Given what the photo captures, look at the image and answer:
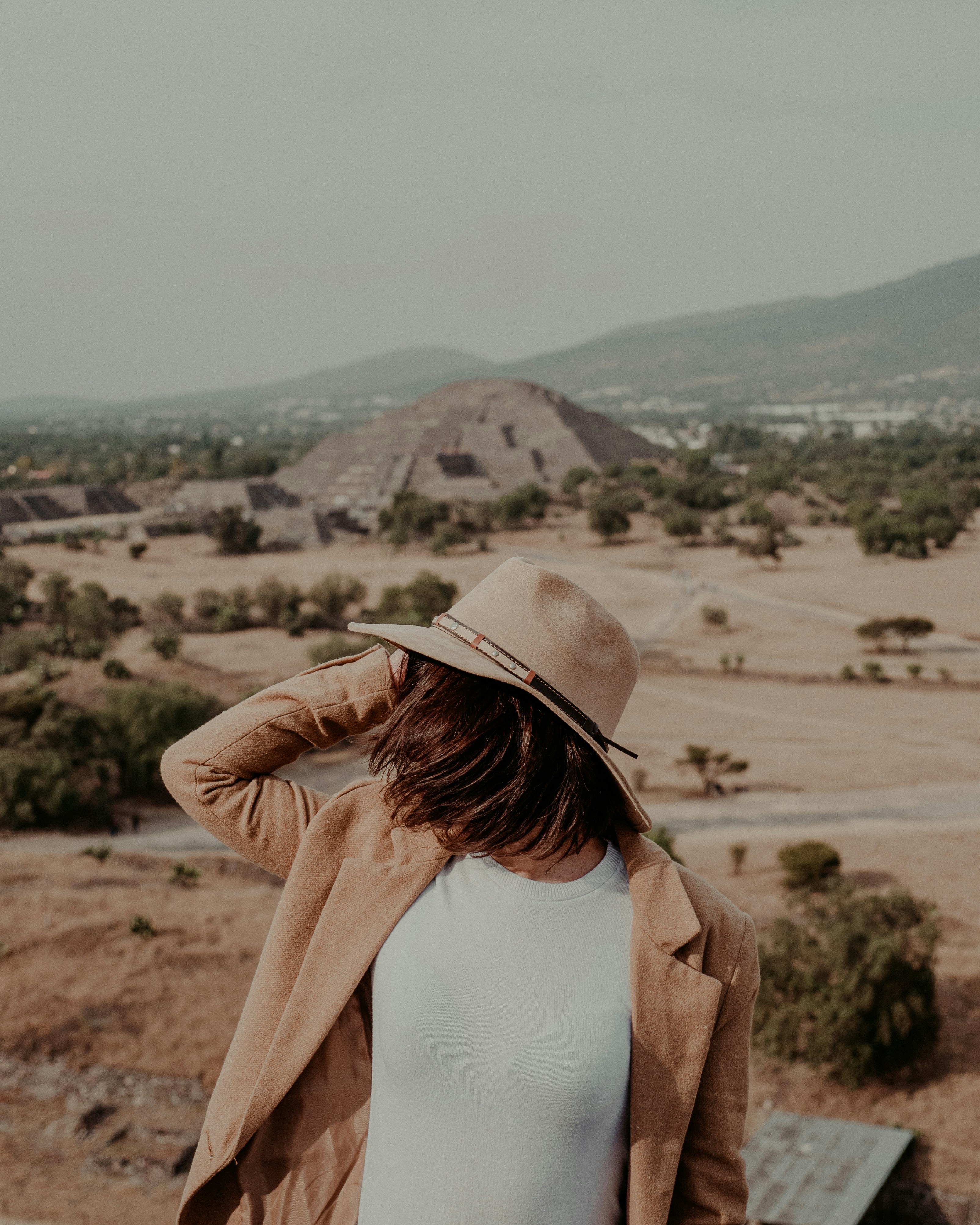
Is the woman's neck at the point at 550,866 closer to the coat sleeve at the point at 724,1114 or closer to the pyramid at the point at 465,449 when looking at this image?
the coat sleeve at the point at 724,1114

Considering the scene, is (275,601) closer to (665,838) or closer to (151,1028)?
(665,838)

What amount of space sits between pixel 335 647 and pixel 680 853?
1175cm

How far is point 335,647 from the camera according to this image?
975 inches

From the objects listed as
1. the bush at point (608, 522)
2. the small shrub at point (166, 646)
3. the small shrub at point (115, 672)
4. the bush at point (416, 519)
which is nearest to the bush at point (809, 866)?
the small shrub at point (115, 672)

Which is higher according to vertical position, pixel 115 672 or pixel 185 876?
pixel 115 672

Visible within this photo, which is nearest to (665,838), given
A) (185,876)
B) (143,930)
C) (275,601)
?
(185,876)

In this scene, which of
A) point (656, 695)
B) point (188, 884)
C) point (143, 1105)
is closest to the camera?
point (143, 1105)

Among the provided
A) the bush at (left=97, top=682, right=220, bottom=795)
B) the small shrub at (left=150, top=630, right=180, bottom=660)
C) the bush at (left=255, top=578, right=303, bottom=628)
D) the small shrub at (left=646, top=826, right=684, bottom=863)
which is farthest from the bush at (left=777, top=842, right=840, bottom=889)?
the bush at (left=255, top=578, right=303, bottom=628)

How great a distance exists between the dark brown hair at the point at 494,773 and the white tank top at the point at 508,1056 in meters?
0.10

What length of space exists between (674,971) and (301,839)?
667 mm

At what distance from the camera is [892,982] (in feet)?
35.6

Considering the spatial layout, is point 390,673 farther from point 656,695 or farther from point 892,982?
point 656,695

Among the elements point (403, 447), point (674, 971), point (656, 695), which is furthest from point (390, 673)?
point (403, 447)

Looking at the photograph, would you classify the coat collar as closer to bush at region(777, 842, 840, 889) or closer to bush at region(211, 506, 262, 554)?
bush at region(777, 842, 840, 889)
